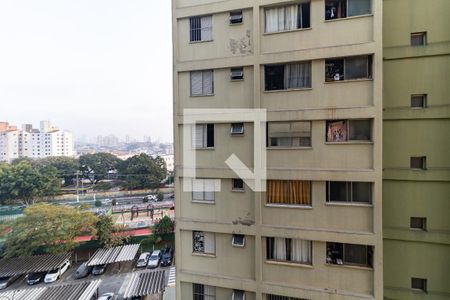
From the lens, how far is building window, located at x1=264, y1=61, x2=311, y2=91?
5477 millimetres

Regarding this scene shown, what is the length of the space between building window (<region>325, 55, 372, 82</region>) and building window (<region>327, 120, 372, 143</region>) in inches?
37.5

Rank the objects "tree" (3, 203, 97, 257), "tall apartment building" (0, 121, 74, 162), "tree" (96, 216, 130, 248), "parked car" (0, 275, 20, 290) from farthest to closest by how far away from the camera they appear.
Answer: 1. "tall apartment building" (0, 121, 74, 162)
2. "tree" (96, 216, 130, 248)
3. "tree" (3, 203, 97, 257)
4. "parked car" (0, 275, 20, 290)

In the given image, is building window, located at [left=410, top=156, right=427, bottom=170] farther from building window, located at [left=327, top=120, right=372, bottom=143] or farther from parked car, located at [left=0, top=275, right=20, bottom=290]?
parked car, located at [left=0, top=275, right=20, bottom=290]

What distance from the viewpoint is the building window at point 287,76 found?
548cm

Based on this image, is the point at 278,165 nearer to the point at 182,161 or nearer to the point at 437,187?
the point at 182,161

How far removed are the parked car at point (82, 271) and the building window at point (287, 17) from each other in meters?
20.0

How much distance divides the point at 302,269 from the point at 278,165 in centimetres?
237

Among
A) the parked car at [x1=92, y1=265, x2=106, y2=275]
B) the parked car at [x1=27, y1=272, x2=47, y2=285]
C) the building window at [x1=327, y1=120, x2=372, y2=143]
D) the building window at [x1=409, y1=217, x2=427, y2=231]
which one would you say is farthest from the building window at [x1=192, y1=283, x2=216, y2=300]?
the parked car at [x1=27, y1=272, x2=47, y2=285]

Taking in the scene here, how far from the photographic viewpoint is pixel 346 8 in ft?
17.1

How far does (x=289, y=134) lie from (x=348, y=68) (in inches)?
73.3

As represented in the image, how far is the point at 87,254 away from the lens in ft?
68.0

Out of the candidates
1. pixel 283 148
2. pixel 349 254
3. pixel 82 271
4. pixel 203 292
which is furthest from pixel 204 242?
pixel 82 271

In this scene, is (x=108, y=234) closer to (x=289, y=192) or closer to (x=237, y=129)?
(x=237, y=129)

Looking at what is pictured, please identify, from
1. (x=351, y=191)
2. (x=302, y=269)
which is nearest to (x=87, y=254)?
(x=302, y=269)
